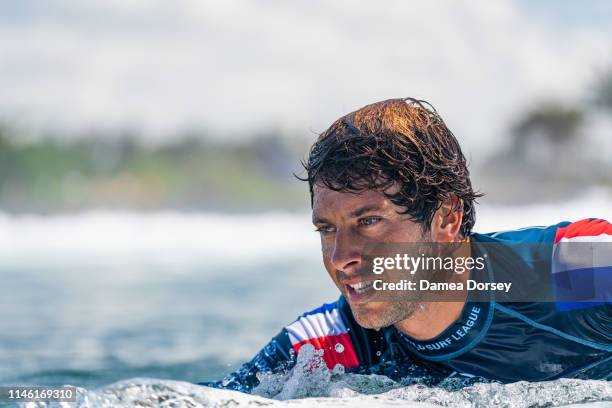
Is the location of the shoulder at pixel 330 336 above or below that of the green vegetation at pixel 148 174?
below

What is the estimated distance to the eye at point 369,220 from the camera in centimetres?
281

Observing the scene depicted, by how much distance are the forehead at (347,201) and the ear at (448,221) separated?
225 mm

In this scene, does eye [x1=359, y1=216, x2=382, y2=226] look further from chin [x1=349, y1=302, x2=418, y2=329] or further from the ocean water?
the ocean water

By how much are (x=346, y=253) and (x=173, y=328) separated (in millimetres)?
4534

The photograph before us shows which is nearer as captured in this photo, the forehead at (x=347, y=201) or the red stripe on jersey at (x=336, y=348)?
the forehead at (x=347, y=201)

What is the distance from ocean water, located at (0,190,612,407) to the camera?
2.89 meters

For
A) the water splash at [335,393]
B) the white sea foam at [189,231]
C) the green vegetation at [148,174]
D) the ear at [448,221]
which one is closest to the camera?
the water splash at [335,393]

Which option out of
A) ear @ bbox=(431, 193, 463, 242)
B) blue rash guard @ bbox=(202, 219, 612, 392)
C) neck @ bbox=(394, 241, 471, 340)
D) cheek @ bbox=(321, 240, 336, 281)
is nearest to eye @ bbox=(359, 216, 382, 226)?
cheek @ bbox=(321, 240, 336, 281)

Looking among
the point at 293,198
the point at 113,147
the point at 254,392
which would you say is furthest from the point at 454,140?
the point at 113,147

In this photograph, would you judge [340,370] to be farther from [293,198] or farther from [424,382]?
[293,198]

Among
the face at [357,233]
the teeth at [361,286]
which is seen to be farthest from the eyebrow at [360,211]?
the teeth at [361,286]

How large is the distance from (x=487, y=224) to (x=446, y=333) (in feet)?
90.5

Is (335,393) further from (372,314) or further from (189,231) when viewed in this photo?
(189,231)

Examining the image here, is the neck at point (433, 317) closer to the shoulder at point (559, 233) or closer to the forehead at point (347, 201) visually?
the shoulder at point (559, 233)
